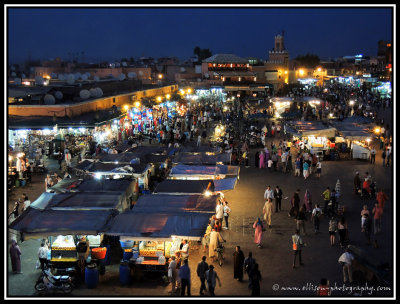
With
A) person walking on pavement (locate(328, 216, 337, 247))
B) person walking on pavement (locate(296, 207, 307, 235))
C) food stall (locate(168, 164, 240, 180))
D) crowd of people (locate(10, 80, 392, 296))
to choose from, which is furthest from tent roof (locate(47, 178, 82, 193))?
person walking on pavement (locate(328, 216, 337, 247))

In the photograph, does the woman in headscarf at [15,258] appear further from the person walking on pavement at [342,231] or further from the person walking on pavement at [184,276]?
the person walking on pavement at [342,231]

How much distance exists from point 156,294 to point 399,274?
448 centimetres

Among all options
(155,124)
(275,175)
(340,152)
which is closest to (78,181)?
(275,175)

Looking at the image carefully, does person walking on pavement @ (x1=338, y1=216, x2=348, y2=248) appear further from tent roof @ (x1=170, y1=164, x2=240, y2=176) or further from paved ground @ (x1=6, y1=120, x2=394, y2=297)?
tent roof @ (x1=170, y1=164, x2=240, y2=176)

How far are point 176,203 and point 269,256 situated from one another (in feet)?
8.58

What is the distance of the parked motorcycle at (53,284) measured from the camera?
8.97 meters

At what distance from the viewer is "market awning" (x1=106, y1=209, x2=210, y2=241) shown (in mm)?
9633

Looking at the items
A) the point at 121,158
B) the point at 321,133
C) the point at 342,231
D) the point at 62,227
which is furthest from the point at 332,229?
the point at 321,133

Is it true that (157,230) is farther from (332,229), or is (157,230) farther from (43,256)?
(332,229)

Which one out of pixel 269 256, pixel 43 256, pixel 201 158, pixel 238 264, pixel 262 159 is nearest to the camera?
pixel 238 264

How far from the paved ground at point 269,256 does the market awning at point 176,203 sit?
108 centimetres

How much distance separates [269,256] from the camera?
10617 millimetres

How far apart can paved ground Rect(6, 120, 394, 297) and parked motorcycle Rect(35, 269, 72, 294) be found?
180 millimetres

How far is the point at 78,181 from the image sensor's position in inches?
524
